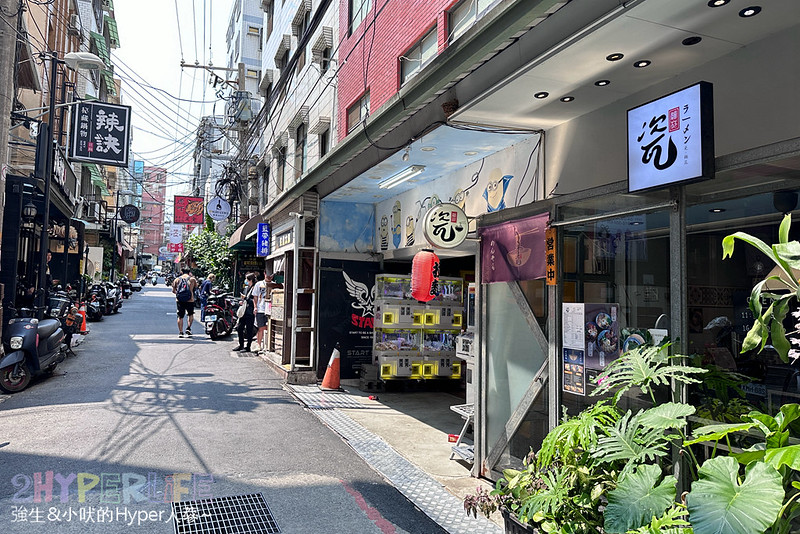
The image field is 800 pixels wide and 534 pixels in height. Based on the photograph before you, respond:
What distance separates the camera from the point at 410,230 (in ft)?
31.6

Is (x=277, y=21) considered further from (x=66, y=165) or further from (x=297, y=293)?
(x=297, y=293)

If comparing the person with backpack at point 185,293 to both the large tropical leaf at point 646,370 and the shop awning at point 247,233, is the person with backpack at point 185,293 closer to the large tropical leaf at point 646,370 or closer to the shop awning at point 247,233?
the shop awning at point 247,233

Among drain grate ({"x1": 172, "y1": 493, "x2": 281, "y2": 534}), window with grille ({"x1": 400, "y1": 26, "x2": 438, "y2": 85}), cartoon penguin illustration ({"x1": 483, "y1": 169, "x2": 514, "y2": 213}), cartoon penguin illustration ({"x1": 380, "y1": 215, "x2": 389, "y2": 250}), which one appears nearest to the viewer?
drain grate ({"x1": 172, "y1": 493, "x2": 281, "y2": 534})

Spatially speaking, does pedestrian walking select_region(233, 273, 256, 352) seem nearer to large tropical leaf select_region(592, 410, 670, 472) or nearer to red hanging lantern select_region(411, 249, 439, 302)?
red hanging lantern select_region(411, 249, 439, 302)

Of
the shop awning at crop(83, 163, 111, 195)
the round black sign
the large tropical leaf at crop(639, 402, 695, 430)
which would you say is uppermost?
the shop awning at crop(83, 163, 111, 195)

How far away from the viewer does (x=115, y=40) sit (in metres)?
40.9

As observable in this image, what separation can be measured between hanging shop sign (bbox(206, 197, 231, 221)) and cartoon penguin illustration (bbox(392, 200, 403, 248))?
1636 centimetres

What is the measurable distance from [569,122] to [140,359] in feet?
34.9

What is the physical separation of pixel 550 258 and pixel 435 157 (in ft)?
9.48

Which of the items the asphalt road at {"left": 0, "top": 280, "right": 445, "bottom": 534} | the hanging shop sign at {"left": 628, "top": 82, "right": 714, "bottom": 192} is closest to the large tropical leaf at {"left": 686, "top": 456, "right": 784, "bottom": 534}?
the hanging shop sign at {"left": 628, "top": 82, "right": 714, "bottom": 192}

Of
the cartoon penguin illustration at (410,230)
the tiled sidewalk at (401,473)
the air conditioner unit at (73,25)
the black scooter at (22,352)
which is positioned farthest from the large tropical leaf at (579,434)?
the air conditioner unit at (73,25)

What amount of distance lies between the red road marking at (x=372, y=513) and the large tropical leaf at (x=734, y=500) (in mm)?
2656

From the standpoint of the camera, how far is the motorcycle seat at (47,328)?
900cm

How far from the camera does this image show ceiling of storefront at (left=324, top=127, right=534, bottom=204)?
6.24 metres
